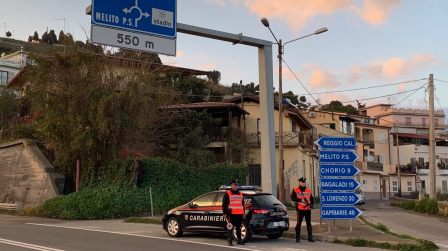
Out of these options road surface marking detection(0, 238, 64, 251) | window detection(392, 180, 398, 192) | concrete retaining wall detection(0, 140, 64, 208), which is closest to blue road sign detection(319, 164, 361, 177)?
road surface marking detection(0, 238, 64, 251)

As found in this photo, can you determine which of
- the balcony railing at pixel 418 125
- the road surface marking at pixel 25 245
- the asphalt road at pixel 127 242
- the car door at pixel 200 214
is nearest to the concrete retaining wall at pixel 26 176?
the asphalt road at pixel 127 242

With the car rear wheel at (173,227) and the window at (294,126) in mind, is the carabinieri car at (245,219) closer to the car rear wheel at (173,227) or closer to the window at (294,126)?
the car rear wheel at (173,227)

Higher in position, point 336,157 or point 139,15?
point 139,15

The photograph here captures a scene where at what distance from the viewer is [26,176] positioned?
3066 centimetres

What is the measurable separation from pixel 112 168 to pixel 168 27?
15.2m

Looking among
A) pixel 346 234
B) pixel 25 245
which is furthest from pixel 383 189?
pixel 25 245

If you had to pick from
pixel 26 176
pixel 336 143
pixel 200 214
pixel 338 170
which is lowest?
pixel 200 214

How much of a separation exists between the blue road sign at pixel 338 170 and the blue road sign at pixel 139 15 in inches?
251

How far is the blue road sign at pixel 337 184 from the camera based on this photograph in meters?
16.6

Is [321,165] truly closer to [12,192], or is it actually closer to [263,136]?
[263,136]

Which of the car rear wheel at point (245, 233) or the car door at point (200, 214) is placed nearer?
the car rear wheel at point (245, 233)

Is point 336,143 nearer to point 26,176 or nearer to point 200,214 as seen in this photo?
point 200,214

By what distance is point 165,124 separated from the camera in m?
35.2

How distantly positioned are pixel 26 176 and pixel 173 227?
17699 millimetres
